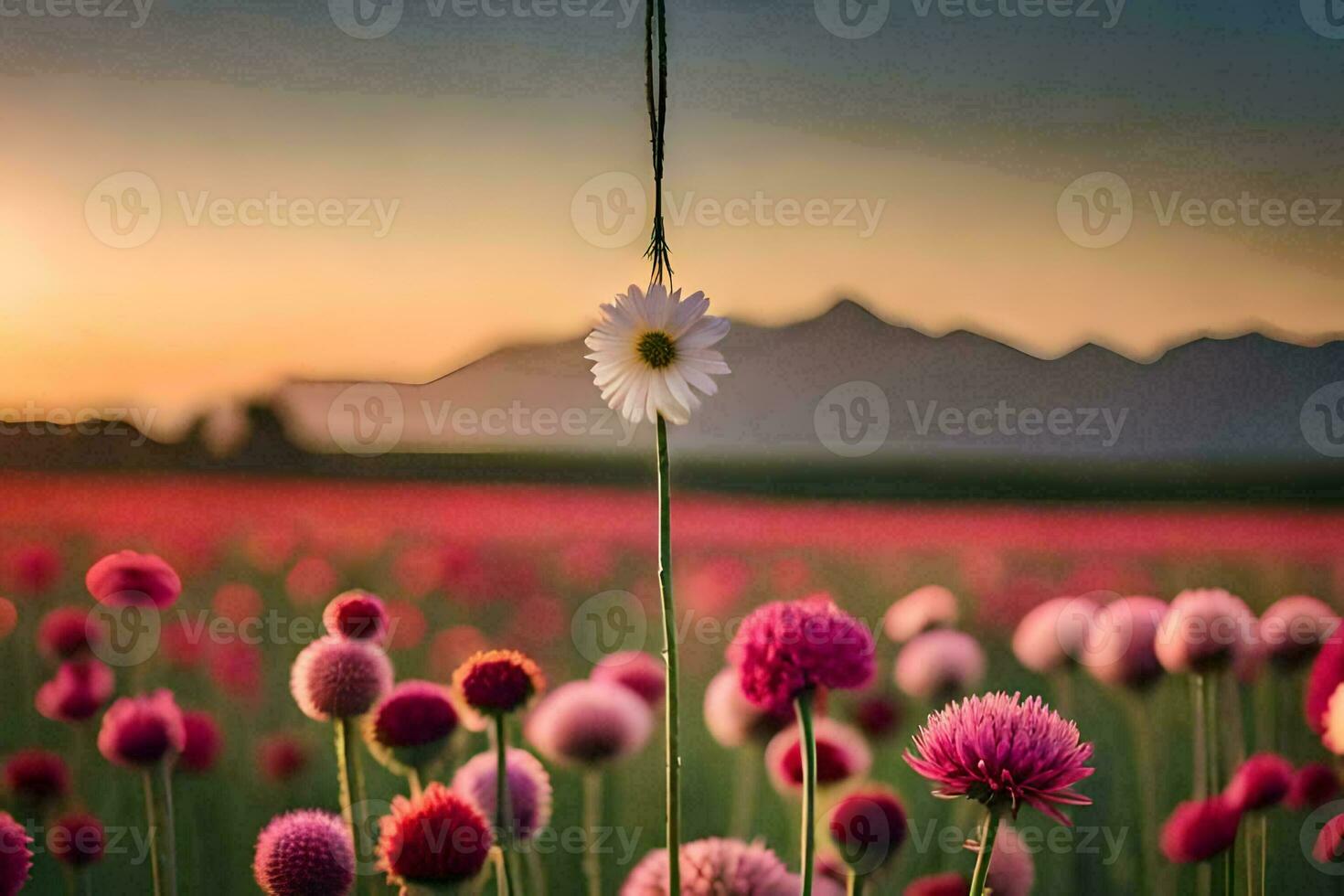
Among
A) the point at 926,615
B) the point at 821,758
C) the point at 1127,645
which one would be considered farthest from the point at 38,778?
the point at 1127,645

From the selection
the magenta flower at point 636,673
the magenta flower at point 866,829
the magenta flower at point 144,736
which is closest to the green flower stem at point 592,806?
the magenta flower at point 636,673

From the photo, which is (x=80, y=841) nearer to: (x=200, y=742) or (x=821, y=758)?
(x=200, y=742)

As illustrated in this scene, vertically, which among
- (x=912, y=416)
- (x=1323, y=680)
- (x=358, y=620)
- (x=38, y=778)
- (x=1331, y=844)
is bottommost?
(x=1331, y=844)

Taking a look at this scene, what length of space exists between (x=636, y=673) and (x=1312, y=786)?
3.02 ft

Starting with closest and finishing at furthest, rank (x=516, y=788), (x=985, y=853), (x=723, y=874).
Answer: (x=985, y=853)
(x=723, y=874)
(x=516, y=788)

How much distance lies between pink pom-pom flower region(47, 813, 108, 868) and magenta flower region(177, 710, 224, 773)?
15 cm

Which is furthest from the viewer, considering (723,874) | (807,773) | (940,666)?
(940,666)

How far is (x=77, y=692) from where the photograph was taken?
156 cm

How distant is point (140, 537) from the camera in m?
1.57

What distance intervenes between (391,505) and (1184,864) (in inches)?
46.6

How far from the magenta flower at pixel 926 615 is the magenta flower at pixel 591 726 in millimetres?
360

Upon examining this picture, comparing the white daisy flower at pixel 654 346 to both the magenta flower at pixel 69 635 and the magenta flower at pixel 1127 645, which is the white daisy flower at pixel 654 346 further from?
the magenta flower at pixel 69 635

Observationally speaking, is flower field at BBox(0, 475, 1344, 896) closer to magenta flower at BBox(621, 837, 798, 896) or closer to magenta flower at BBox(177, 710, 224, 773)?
magenta flower at BBox(177, 710, 224, 773)

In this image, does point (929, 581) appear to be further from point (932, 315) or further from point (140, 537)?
point (140, 537)
